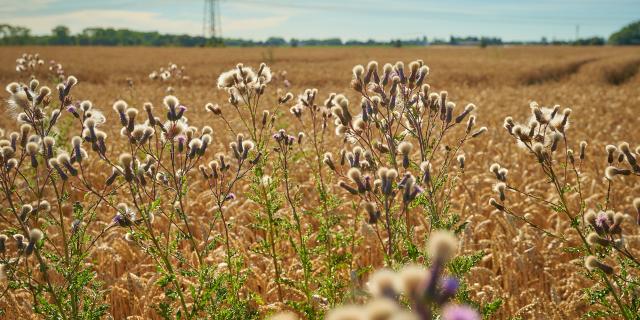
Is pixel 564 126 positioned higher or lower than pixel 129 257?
higher

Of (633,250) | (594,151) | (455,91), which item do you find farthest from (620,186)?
(455,91)

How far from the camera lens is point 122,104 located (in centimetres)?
305

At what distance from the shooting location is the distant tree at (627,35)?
468 feet

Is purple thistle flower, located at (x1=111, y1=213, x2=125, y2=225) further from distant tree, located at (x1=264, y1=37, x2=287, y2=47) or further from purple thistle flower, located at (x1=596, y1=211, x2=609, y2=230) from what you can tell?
distant tree, located at (x1=264, y1=37, x2=287, y2=47)

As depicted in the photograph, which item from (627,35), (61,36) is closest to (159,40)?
(61,36)

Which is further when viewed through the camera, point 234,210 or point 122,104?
point 234,210

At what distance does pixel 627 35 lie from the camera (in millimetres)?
149125

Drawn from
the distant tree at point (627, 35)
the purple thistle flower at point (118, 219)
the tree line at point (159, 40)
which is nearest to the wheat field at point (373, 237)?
the purple thistle flower at point (118, 219)

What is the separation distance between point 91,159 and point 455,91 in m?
16.6

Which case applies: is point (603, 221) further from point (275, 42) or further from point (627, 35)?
point (627, 35)

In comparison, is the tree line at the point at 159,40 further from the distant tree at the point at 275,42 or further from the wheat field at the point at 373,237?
the wheat field at the point at 373,237

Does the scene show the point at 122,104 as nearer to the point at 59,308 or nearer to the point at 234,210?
the point at 59,308

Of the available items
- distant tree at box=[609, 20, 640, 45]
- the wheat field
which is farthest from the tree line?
the wheat field

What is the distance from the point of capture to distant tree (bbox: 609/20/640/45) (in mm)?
142700
